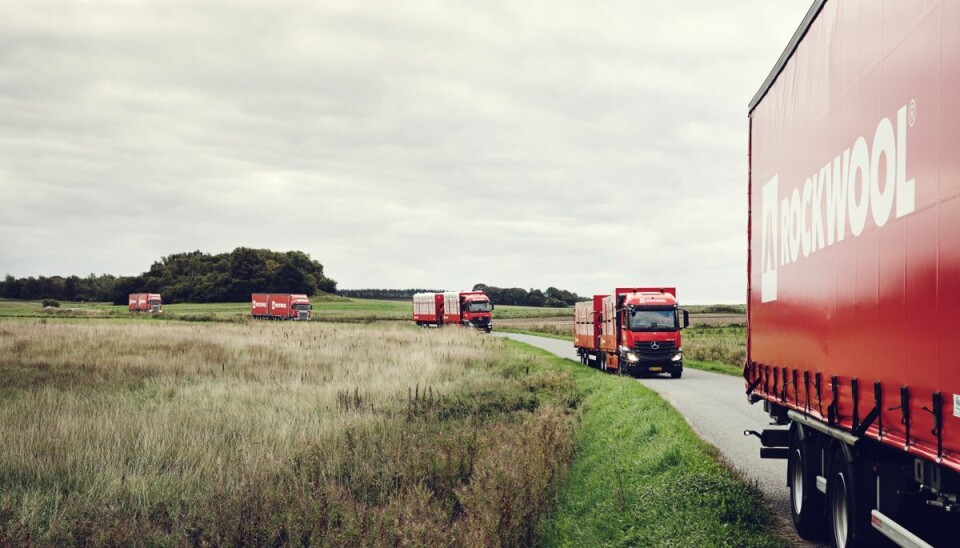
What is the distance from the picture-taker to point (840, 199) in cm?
650

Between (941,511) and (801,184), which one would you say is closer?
(941,511)

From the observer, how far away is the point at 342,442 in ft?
44.9

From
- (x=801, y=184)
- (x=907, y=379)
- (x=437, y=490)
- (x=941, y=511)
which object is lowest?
(x=437, y=490)

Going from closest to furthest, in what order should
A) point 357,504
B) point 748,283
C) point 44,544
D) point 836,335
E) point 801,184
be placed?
point 836,335 → point 801,184 → point 44,544 → point 357,504 → point 748,283

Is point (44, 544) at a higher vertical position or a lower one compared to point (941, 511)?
lower

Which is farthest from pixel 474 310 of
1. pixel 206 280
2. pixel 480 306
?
pixel 206 280

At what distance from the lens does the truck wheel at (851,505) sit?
6.22 metres

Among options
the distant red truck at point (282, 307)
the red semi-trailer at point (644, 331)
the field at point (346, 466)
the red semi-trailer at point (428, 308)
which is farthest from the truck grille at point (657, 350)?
the distant red truck at point (282, 307)

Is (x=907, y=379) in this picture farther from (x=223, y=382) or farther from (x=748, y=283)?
(x=223, y=382)

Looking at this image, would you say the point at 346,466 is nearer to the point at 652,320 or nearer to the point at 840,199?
the point at 840,199

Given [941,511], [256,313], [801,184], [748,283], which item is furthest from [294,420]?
[256,313]

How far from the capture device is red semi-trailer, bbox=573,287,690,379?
27641 mm

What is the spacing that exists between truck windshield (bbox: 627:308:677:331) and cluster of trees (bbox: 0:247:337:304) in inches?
5077

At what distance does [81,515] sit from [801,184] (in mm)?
8609
